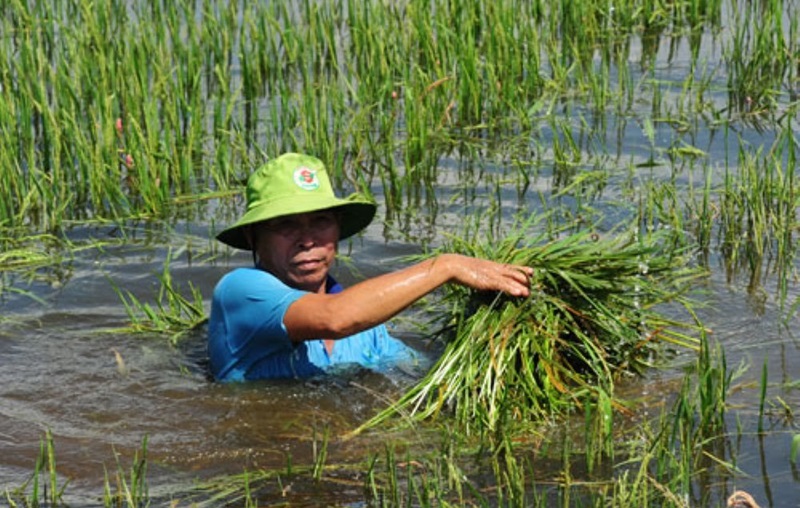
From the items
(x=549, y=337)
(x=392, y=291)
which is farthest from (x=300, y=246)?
(x=549, y=337)

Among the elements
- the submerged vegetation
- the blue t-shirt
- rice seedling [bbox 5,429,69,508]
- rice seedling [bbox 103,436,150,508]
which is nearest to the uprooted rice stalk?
the submerged vegetation

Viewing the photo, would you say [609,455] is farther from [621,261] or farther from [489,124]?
[489,124]

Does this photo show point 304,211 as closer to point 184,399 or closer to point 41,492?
point 184,399

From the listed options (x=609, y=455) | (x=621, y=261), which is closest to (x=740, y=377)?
(x=621, y=261)

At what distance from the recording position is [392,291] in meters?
4.53

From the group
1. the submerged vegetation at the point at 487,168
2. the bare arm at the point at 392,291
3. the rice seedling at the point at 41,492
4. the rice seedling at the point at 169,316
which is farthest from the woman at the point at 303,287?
the rice seedling at the point at 41,492

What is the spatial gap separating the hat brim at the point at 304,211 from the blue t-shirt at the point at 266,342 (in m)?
0.17

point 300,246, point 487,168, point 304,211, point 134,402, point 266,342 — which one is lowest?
point 134,402

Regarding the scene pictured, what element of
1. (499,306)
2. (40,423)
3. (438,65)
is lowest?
(40,423)

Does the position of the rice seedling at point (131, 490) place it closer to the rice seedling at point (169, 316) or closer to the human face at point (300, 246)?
the human face at point (300, 246)

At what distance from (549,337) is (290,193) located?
902 mm

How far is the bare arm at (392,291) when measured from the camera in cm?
453

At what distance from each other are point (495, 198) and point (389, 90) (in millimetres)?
925

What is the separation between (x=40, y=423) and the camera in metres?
5.04
